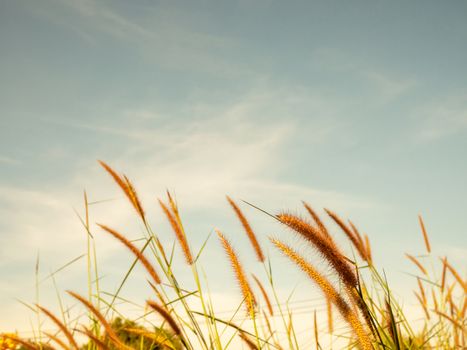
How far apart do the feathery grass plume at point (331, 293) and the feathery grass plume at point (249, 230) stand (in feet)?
2.94

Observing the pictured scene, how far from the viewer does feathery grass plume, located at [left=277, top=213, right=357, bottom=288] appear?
191 cm

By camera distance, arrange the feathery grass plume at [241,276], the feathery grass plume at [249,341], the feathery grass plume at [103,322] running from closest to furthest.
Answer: the feathery grass plume at [103,322] < the feathery grass plume at [249,341] < the feathery grass plume at [241,276]

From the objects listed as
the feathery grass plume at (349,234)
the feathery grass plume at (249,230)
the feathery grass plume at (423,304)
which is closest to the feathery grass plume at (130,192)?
the feathery grass plume at (249,230)

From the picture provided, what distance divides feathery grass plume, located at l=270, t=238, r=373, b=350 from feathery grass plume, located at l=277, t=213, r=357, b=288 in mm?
102

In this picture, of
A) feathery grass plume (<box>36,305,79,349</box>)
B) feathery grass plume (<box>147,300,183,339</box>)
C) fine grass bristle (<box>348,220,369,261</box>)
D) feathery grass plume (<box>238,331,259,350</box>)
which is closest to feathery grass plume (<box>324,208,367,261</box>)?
fine grass bristle (<box>348,220,369,261</box>)

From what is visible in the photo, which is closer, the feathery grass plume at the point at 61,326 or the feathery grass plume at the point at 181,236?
the feathery grass plume at the point at 61,326

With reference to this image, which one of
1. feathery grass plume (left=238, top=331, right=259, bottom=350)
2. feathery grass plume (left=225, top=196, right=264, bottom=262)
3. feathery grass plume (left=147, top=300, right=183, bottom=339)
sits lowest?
feathery grass plume (left=238, top=331, right=259, bottom=350)

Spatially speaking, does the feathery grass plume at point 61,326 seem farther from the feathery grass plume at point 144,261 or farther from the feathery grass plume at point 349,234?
the feathery grass plume at point 349,234

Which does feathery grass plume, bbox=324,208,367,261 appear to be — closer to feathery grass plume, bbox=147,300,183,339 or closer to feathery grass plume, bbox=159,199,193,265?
feathery grass plume, bbox=159,199,193,265

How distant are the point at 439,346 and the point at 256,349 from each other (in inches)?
62.9

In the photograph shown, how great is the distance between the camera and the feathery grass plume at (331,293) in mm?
1801

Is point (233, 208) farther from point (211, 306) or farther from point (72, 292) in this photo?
point (72, 292)

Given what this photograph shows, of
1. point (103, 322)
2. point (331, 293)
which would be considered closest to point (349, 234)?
point (331, 293)

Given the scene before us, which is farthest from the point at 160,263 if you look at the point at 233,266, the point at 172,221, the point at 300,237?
the point at 300,237
